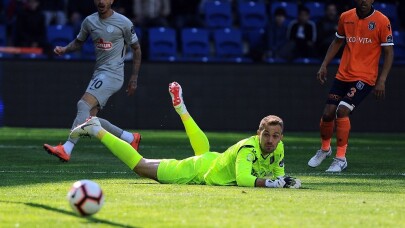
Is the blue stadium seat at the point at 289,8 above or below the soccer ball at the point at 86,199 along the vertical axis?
below

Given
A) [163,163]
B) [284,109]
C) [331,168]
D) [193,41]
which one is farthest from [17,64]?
[163,163]

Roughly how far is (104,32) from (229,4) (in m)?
11.2

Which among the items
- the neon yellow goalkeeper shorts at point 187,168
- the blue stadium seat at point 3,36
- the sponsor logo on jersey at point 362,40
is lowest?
the blue stadium seat at point 3,36

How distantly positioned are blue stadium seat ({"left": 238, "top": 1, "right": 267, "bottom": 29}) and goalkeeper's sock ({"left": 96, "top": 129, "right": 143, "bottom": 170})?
1472 centimetres

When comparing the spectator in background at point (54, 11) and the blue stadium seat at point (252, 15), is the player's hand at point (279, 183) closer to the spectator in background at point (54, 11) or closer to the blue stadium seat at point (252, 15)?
the blue stadium seat at point (252, 15)

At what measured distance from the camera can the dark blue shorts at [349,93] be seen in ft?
47.4

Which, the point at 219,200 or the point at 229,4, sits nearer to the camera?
the point at 219,200

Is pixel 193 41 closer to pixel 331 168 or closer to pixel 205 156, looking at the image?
pixel 331 168

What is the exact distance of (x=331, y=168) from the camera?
1456 centimetres

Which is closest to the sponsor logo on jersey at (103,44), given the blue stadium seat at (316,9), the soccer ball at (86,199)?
the soccer ball at (86,199)

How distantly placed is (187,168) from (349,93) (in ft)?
11.0

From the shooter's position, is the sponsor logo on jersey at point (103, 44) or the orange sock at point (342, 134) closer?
the orange sock at point (342, 134)

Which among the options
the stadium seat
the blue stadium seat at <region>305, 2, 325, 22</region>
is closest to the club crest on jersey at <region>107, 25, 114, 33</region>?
the stadium seat

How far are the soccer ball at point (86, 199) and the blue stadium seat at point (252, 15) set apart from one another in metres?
17.4
